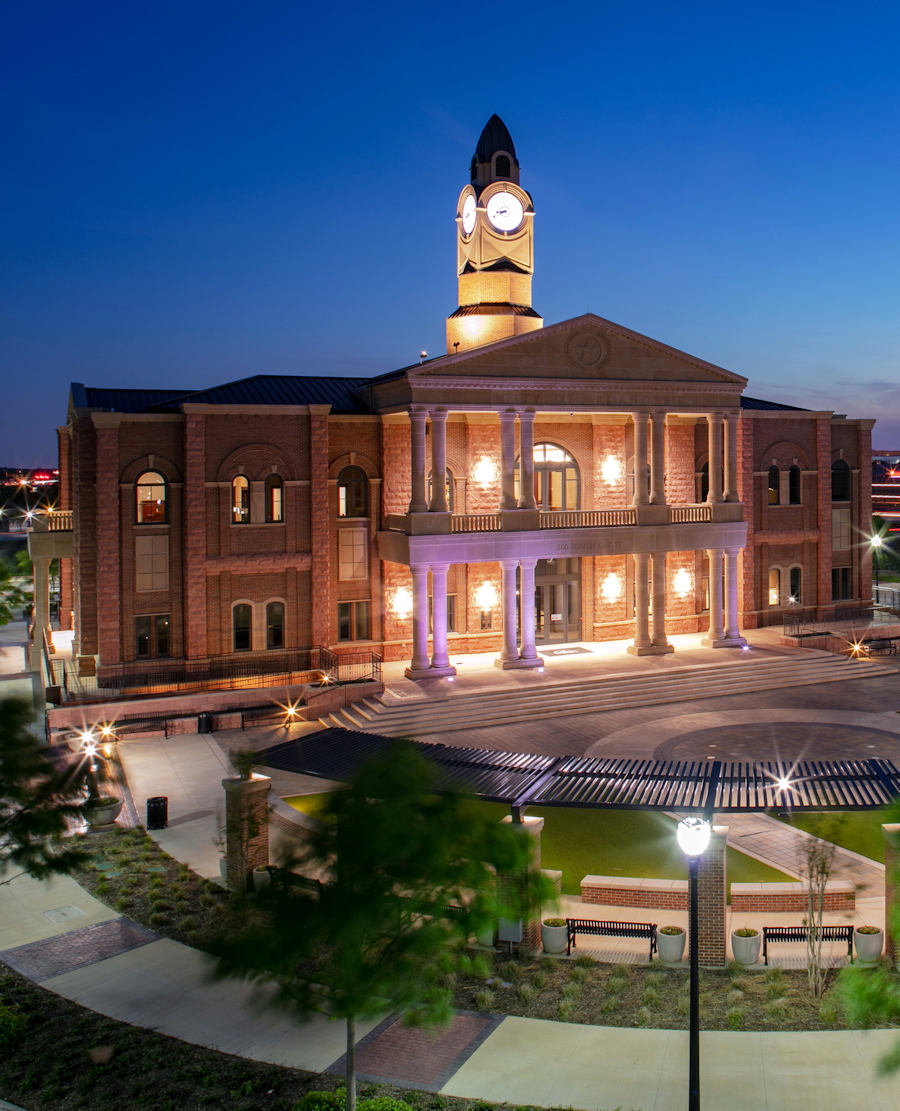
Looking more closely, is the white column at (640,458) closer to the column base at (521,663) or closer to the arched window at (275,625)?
the column base at (521,663)

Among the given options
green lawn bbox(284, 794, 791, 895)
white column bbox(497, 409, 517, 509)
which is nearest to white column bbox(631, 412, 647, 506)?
white column bbox(497, 409, 517, 509)

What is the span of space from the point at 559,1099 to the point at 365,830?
4.47 m

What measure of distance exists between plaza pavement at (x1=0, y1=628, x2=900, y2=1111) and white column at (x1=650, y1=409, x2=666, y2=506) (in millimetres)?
23983

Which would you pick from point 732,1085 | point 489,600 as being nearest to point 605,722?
point 489,600

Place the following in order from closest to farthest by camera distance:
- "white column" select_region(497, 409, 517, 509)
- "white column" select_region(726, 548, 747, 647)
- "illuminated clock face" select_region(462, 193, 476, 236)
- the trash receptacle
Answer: the trash receptacle, "white column" select_region(497, 409, 517, 509), "white column" select_region(726, 548, 747, 647), "illuminated clock face" select_region(462, 193, 476, 236)

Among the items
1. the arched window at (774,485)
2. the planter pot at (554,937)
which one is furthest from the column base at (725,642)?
the planter pot at (554,937)

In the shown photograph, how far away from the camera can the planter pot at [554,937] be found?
16609mm

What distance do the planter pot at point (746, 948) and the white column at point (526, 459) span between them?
74.7 ft

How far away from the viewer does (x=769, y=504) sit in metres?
45.4

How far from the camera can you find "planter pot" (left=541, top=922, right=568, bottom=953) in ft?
54.5

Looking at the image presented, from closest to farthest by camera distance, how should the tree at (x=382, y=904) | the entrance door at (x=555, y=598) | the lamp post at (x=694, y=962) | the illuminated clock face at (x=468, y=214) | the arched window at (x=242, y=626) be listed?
the tree at (x=382, y=904)
the lamp post at (x=694, y=962)
the arched window at (x=242, y=626)
the entrance door at (x=555, y=598)
the illuminated clock face at (x=468, y=214)

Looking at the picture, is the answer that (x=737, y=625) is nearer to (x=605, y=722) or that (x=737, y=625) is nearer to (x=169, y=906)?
(x=605, y=722)

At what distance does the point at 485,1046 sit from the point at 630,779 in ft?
18.5

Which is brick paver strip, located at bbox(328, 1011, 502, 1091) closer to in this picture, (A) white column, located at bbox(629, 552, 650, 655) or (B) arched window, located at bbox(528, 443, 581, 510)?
(A) white column, located at bbox(629, 552, 650, 655)
